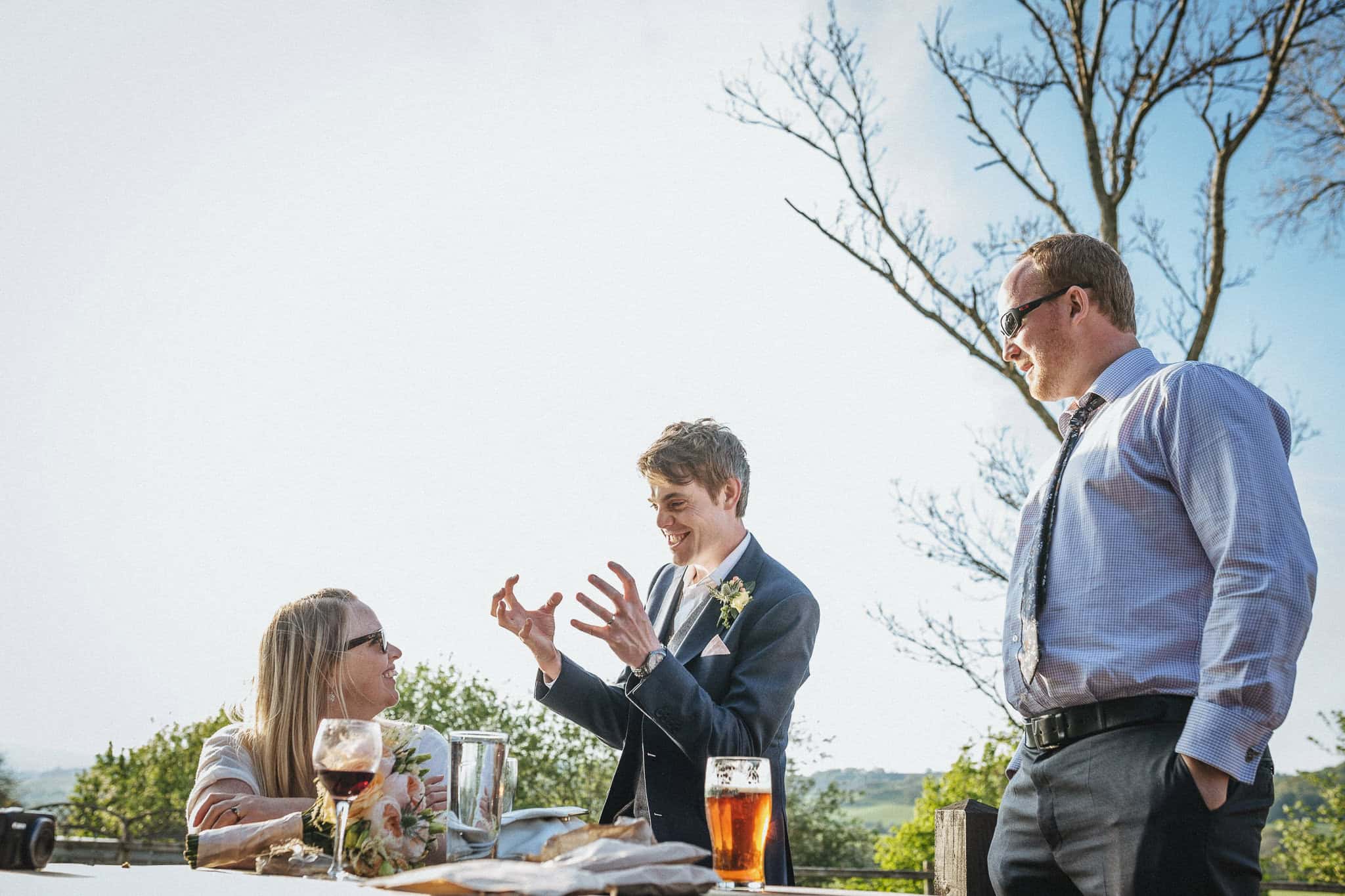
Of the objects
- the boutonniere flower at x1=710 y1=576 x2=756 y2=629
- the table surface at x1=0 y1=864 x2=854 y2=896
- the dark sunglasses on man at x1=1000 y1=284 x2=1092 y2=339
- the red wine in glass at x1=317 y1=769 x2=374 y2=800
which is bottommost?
the table surface at x1=0 y1=864 x2=854 y2=896

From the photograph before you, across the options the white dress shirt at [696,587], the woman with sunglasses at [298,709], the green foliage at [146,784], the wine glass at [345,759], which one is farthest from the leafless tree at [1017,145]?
the wine glass at [345,759]

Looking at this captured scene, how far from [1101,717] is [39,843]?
189 centimetres

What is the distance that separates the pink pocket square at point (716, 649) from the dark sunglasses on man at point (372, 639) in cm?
81

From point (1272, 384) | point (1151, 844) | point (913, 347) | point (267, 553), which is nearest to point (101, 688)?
point (267, 553)

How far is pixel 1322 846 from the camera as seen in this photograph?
7488 mm

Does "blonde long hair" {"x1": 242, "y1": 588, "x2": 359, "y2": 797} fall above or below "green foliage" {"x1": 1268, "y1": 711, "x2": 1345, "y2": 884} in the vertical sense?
above

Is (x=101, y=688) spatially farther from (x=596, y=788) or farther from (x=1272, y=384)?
(x=1272, y=384)

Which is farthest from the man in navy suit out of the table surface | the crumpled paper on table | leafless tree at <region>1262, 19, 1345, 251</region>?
leafless tree at <region>1262, 19, 1345, 251</region>

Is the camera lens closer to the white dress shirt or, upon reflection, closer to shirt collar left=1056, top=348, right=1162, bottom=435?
the white dress shirt

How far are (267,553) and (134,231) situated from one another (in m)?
2.52

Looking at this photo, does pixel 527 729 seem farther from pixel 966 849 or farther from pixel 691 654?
pixel 966 849

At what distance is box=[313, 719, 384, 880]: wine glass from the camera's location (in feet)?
5.55

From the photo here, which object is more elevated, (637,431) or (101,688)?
(637,431)

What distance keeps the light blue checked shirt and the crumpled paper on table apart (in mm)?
1034
